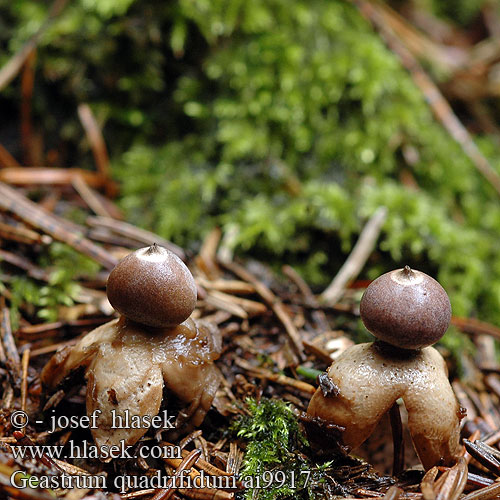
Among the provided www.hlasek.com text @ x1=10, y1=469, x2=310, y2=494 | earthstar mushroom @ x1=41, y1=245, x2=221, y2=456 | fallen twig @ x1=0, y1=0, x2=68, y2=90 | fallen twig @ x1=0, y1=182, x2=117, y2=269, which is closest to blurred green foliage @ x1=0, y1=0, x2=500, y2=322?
fallen twig @ x1=0, y1=0, x2=68, y2=90

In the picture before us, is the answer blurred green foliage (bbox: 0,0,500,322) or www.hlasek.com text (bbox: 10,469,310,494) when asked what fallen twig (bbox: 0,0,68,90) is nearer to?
blurred green foliage (bbox: 0,0,500,322)

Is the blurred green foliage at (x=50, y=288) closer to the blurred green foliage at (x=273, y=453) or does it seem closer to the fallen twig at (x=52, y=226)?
the fallen twig at (x=52, y=226)

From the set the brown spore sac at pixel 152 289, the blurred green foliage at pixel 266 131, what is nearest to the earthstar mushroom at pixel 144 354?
the brown spore sac at pixel 152 289

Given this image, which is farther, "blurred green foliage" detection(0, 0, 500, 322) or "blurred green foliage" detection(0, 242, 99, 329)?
"blurred green foliage" detection(0, 0, 500, 322)

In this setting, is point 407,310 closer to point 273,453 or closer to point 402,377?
point 402,377

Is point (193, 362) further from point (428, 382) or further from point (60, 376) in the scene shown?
point (428, 382)

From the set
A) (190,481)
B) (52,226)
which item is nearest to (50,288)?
(52,226)

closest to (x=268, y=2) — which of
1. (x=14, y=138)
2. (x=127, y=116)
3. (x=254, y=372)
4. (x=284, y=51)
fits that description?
(x=284, y=51)
